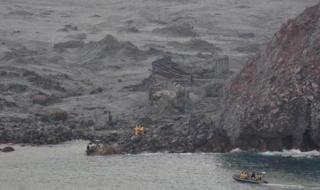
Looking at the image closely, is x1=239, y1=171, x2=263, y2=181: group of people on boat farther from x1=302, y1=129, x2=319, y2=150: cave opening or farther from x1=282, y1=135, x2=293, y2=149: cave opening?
x1=282, y1=135, x2=293, y2=149: cave opening

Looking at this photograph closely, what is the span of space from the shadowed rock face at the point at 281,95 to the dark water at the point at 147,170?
1.72 metres

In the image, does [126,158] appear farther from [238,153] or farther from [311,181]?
[311,181]

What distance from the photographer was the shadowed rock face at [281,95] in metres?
85.7

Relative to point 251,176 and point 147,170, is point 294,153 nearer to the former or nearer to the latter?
point 251,176

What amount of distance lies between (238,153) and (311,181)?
14023 mm

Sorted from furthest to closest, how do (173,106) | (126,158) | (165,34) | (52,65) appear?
(165,34) → (52,65) → (173,106) → (126,158)

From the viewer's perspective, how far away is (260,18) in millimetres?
183625

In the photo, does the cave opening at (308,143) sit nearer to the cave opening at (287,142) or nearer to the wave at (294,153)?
Result: the wave at (294,153)

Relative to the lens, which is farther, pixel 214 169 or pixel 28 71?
pixel 28 71

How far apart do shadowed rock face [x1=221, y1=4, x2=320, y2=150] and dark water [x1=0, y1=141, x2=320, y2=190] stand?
1721mm

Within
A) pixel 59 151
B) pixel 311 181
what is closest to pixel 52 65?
pixel 59 151

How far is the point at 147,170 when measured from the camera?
81.1 meters

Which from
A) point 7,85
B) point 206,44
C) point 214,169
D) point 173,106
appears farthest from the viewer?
point 206,44

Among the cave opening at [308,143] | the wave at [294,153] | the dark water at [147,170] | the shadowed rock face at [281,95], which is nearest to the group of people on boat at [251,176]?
the dark water at [147,170]
